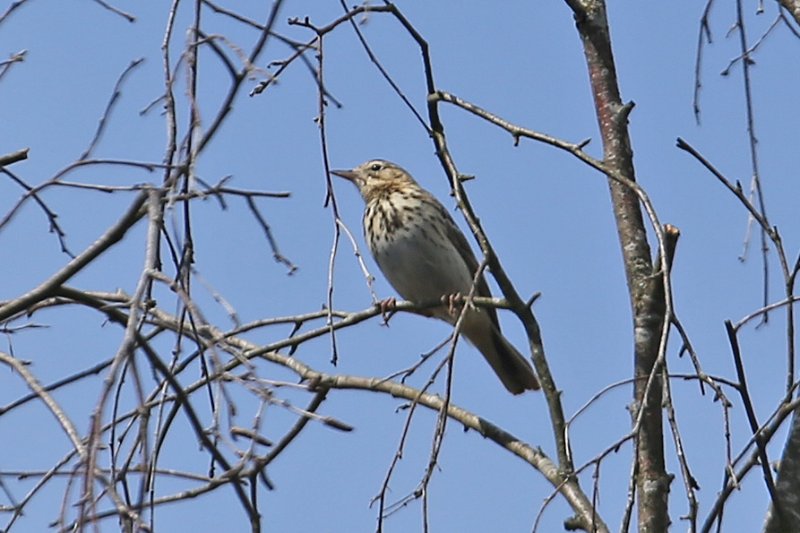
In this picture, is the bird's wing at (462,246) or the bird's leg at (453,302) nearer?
the bird's leg at (453,302)

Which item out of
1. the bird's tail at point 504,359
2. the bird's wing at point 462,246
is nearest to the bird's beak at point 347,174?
the bird's wing at point 462,246

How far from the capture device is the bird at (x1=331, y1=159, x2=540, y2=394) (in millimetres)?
8586

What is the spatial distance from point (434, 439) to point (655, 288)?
3.99ft

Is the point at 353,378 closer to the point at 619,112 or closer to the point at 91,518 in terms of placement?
the point at 619,112

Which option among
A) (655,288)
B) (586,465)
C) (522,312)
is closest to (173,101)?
(586,465)

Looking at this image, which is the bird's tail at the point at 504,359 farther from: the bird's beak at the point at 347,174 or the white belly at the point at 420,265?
the bird's beak at the point at 347,174

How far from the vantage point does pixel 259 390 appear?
10.5 feet

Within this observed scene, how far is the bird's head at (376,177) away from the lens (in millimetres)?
9312

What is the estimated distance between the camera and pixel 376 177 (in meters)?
9.55

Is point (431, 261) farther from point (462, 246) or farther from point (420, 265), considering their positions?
point (462, 246)

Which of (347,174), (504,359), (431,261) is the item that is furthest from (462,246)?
(347,174)

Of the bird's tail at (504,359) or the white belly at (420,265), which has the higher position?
the white belly at (420,265)

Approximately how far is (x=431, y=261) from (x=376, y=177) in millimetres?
1159

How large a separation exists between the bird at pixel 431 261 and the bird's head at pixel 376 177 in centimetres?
8
